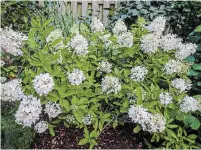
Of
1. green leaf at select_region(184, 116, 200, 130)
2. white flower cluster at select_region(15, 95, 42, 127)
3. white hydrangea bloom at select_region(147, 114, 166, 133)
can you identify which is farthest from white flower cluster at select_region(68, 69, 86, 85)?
green leaf at select_region(184, 116, 200, 130)

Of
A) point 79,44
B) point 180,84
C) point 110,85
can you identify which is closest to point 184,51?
point 180,84

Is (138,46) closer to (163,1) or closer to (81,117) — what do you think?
(81,117)

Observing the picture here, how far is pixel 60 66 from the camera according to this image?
8.07ft

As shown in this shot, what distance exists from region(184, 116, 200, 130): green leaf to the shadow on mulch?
0.41m

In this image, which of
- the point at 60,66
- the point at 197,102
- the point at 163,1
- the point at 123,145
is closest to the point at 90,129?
the point at 123,145

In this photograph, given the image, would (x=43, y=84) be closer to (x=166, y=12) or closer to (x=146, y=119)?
(x=146, y=119)

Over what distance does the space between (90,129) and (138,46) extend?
0.74m

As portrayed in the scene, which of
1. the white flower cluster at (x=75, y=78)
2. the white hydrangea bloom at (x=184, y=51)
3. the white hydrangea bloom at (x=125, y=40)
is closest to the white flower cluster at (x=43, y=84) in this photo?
the white flower cluster at (x=75, y=78)

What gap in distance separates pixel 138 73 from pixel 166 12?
6.49 ft

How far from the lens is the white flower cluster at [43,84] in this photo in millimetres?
2158

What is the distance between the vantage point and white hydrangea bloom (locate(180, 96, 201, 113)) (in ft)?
8.09

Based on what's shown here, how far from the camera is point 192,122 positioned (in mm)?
2582

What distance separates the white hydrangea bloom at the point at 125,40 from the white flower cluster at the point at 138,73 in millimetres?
198

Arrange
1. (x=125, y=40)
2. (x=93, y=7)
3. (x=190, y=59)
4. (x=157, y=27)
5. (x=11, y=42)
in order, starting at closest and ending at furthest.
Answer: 1. (x=11, y=42)
2. (x=125, y=40)
3. (x=157, y=27)
4. (x=190, y=59)
5. (x=93, y=7)
